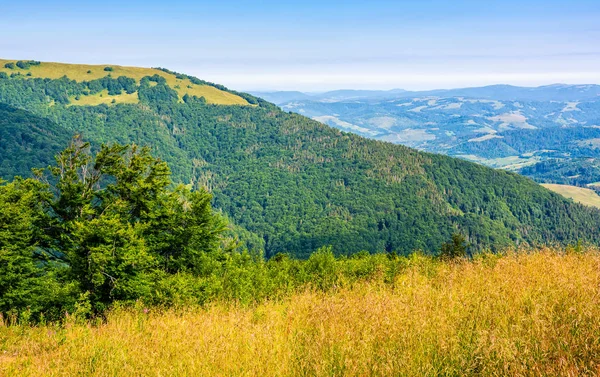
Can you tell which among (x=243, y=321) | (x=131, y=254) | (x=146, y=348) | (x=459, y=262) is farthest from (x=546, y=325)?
(x=131, y=254)

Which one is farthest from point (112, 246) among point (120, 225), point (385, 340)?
point (385, 340)

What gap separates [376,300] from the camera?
685cm

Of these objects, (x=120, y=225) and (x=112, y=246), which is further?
(x=120, y=225)

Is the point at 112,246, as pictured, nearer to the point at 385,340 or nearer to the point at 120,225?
the point at 120,225

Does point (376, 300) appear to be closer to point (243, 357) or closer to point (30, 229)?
point (243, 357)

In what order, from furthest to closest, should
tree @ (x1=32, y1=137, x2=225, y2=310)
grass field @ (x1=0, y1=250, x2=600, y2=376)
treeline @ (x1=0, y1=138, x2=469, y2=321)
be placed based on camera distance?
tree @ (x1=32, y1=137, x2=225, y2=310) → treeline @ (x1=0, y1=138, x2=469, y2=321) → grass field @ (x1=0, y1=250, x2=600, y2=376)

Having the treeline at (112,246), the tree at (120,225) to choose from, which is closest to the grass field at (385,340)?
the treeline at (112,246)

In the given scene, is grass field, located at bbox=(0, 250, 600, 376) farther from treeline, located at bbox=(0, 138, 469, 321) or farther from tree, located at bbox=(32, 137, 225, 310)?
tree, located at bbox=(32, 137, 225, 310)

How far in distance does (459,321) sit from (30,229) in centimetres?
2723

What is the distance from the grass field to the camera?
463 cm

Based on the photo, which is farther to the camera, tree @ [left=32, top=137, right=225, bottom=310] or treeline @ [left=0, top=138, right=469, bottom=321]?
tree @ [left=32, top=137, right=225, bottom=310]

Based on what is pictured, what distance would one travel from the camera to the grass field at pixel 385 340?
463cm

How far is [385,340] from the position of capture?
17.6 ft

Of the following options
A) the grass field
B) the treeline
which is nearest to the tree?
the treeline
